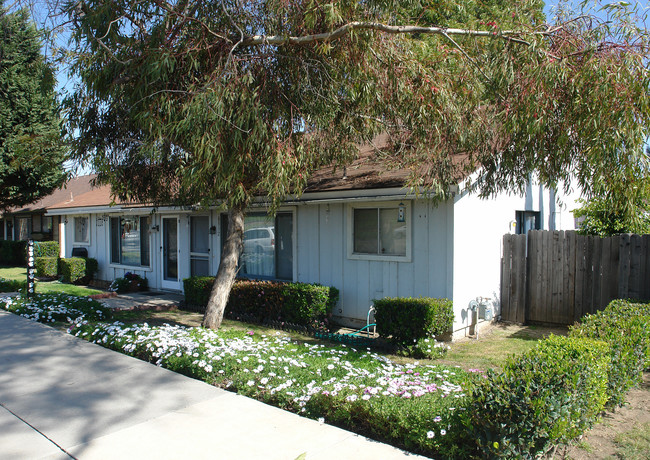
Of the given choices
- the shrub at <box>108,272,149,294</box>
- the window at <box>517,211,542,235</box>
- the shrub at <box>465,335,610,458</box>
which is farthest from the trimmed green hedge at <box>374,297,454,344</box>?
the shrub at <box>108,272,149,294</box>

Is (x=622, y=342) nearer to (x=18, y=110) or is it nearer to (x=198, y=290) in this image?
(x=198, y=290)

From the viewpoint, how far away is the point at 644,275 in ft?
29.3

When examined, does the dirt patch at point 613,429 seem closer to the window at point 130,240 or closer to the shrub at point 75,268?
the window at point 130,240

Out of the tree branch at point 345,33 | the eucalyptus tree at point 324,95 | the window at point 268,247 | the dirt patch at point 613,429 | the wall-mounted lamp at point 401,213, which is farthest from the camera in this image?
the window at point 268,247

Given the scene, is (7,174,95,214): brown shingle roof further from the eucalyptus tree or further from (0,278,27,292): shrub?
the eucalyptus tree

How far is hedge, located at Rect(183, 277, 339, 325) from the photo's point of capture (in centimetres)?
958

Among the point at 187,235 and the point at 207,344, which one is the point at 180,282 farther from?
the point at 207,344

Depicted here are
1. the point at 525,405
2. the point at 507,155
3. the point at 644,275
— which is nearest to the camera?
the point at 525,405

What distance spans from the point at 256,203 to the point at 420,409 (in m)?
7.64

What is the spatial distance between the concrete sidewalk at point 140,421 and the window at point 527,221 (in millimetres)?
8813

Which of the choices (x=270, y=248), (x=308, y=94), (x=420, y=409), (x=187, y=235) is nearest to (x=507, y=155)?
(x=308, y=94)

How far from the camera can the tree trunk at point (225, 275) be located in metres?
8.73

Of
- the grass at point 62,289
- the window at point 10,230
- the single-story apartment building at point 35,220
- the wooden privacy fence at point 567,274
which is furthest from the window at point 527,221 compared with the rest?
the window at point 10,230

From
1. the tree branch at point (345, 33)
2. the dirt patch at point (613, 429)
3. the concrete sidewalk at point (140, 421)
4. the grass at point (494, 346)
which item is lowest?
the grass at point (494, 346)
